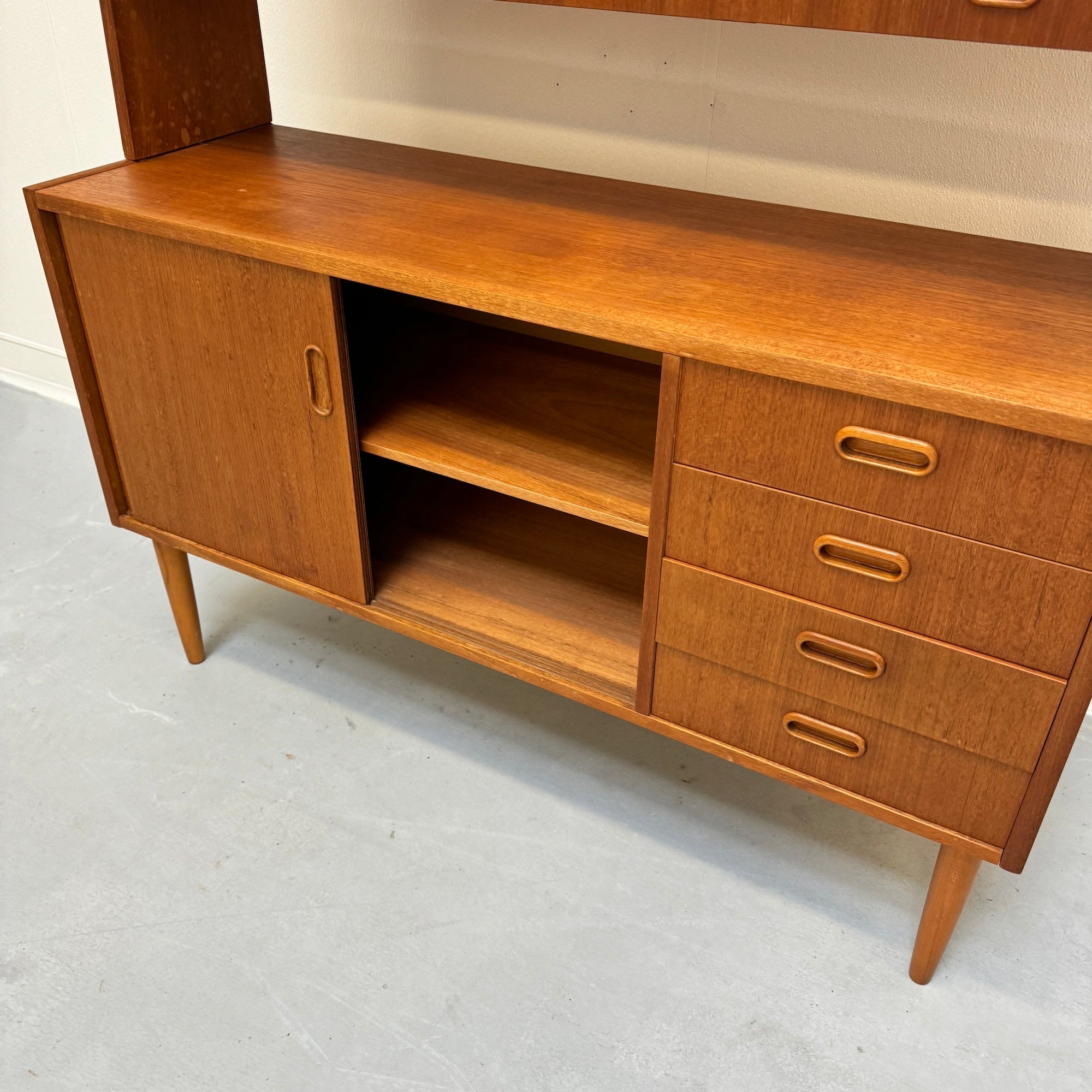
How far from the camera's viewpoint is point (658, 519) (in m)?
1.25

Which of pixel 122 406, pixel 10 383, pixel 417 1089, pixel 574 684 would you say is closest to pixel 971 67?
pixel 574 684

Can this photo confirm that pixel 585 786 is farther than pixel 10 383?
No

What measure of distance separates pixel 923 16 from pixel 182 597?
4.93 feet

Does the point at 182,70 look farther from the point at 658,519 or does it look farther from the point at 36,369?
the point at 36,369

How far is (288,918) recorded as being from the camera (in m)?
1.54

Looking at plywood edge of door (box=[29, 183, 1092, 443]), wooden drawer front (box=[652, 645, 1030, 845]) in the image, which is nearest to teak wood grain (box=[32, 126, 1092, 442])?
plywood edge of door (box=[29, 183, 1092, 443])

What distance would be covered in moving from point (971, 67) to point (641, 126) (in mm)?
505

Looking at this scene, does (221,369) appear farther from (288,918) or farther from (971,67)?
(971,67)

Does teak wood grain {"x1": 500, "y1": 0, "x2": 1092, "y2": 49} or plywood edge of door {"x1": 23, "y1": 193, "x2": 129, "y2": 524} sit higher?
teak wood grain {"x1": 500, "y1": 0, "x2": 1092, "y2": 49}

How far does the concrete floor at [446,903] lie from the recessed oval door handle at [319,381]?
2.18 ft

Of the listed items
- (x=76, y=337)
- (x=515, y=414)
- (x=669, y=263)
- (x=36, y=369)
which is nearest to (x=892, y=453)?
(x=669, y=263)

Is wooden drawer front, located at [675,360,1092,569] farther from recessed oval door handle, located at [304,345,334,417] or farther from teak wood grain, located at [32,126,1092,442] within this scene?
recessed oval door handle, located at [304,345,334,417]

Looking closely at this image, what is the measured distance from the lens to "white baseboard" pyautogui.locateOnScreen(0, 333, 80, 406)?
2.80 metres

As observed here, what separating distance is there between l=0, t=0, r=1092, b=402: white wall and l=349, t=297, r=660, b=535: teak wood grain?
350 millimetres
